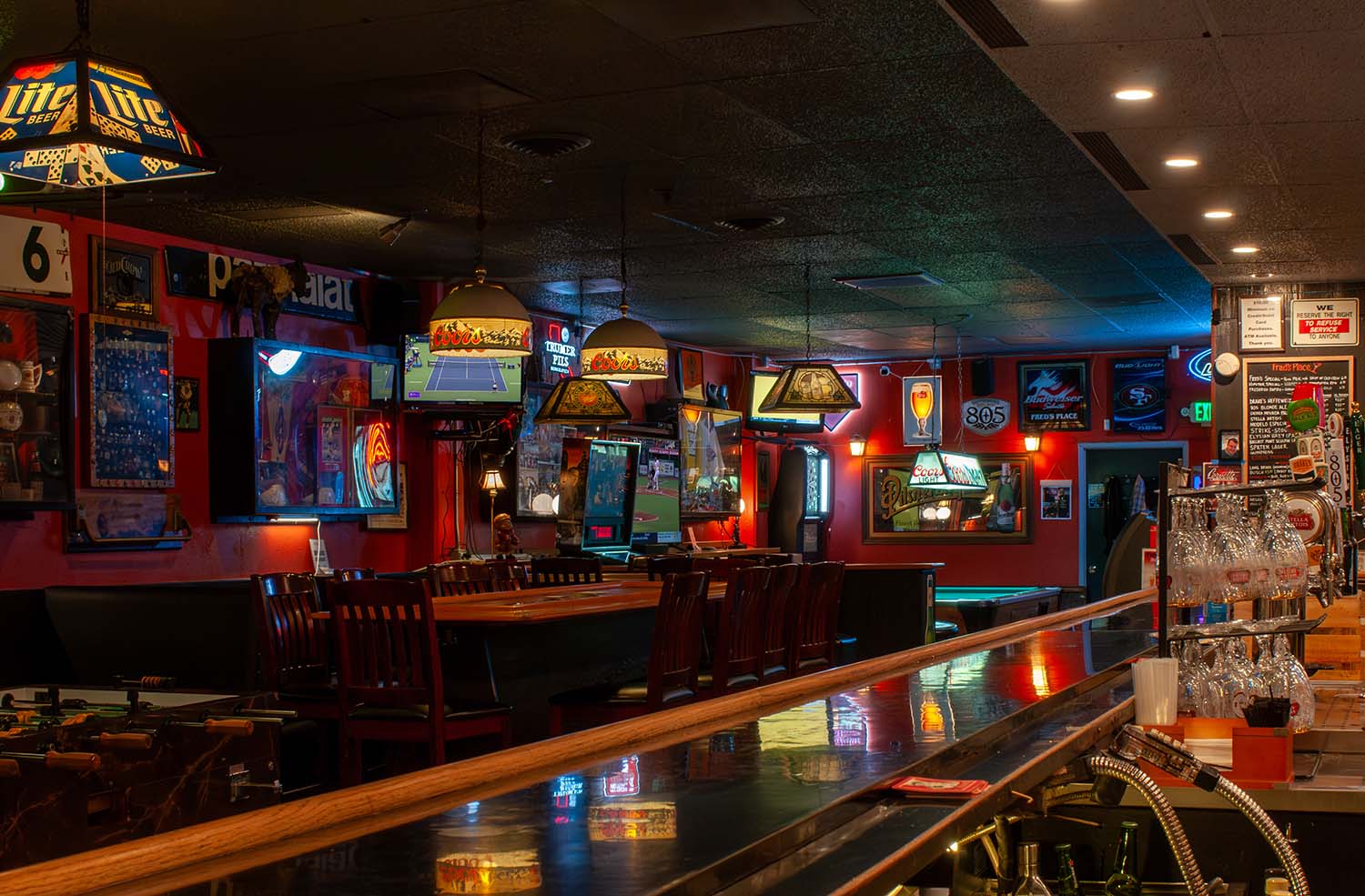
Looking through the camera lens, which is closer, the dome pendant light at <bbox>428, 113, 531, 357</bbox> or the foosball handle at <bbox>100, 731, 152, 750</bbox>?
the foosball handle at <bbox>100, 731, 152, 750</bbox>

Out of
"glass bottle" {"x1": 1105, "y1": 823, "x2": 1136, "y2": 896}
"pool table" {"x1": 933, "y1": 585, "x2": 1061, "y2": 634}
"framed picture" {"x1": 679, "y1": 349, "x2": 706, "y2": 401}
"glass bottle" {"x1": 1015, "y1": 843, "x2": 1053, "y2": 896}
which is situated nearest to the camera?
"glass bottle" {"x1": 1015, "y1": 843, "x2": 1053, "y2": 896}

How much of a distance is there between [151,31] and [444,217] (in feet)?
10.1

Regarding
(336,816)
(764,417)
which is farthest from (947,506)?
(336,816)

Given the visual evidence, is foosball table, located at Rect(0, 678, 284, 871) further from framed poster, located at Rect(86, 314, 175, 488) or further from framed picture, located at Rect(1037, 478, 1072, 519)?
framed picture, located at Rect(1037, 478, 1072, 519)

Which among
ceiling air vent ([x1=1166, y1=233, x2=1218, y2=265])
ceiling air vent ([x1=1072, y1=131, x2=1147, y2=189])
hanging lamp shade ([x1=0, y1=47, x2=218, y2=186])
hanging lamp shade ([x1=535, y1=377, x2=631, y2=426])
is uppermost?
ceiling air vent ([x1=1072, y1=131, x2=1147, y2=189])

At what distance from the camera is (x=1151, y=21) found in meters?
4.50

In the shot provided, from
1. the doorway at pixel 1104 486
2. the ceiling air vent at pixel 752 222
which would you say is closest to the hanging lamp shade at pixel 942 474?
the doorway at pixel 1104 486

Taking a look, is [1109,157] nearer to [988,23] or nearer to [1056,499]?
[988,23]

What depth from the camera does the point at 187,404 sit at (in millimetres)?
8453

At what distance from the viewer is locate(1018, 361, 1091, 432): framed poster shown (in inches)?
591

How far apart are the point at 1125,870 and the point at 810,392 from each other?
299 inches

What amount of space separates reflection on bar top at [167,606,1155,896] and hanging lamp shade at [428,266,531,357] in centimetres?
419

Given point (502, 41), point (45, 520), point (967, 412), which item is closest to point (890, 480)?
point (967, 412)

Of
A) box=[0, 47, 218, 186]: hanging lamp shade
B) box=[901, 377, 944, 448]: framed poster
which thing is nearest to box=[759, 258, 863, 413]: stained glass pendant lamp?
box=[901, 377, 944, 448]: framed poster
